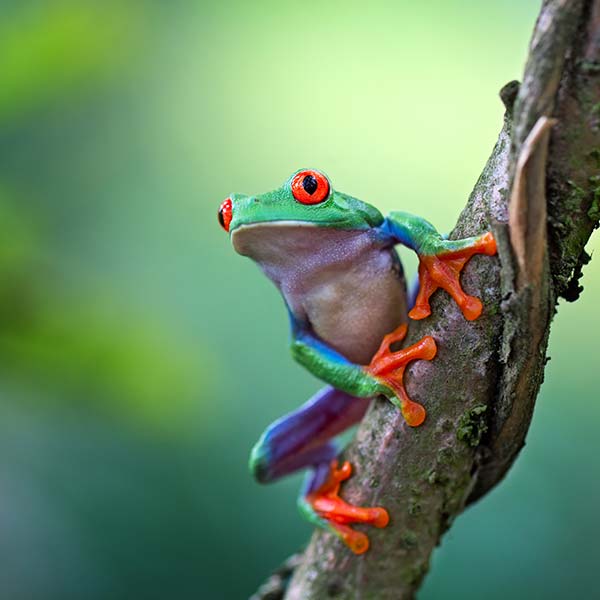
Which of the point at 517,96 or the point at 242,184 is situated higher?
the point at 242,184

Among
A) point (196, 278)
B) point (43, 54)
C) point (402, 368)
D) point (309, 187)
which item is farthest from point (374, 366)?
point (196, 278)

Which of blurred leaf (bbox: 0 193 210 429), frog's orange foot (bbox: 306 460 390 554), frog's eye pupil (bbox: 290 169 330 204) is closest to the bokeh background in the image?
blurred leaf (bbox: 0 193 210 429)

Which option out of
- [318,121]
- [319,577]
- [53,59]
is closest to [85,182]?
[318,121]

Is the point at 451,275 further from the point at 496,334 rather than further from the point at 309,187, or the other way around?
the point at 309,187

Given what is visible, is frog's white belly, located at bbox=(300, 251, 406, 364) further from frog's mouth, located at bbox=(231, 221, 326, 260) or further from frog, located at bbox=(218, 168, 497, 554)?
frog's mouth, located at bbox=(231, 221, 326, 260)

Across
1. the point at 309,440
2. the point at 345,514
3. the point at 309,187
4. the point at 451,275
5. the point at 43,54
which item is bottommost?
the point at 345,514

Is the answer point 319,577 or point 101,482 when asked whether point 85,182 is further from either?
point 319,577

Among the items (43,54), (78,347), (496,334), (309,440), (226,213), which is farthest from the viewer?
(43,54)
